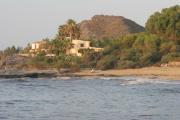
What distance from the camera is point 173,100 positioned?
93.5 ft

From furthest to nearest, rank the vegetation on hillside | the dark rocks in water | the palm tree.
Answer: the palm tree → the vegetation on hillside → the dark rocks in water

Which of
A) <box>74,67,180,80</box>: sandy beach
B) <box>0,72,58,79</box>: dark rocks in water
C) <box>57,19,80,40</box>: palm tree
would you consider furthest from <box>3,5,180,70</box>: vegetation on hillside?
<box>57,19,80,40</box>: palm tree

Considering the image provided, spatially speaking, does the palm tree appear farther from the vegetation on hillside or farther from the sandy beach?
the sandy beach

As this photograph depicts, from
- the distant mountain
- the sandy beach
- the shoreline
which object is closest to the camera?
the sandy beach

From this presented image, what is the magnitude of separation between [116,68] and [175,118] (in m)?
50.2

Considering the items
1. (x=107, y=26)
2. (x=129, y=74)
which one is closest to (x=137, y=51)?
(x=129, y=74)

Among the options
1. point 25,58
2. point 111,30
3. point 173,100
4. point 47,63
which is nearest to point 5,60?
point 25,58

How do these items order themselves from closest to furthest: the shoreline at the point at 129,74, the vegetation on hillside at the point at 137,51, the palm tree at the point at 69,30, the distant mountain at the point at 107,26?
the shoreline at the point at 129,74
the vegetation on hillside at the point at 137,51
the palm tree at the point at 69,30
the distant mountain at the point at 107,26

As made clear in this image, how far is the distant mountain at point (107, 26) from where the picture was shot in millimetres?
167500

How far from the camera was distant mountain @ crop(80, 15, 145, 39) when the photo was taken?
168 metres

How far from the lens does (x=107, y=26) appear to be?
17638 centimetres

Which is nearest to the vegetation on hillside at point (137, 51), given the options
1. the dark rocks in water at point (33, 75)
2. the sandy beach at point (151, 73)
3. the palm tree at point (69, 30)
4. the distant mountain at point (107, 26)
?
the sandy beach at point (151, 73)

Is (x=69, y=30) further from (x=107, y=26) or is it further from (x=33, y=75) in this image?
(x=107, y=26)

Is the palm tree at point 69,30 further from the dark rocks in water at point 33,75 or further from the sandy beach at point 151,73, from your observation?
the sandy beach at point 151,73
